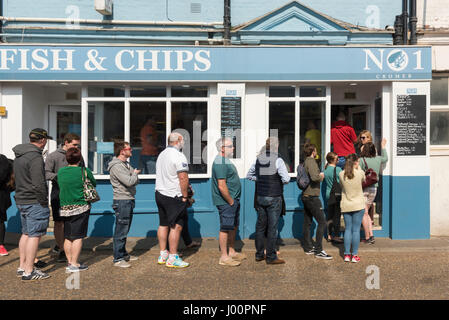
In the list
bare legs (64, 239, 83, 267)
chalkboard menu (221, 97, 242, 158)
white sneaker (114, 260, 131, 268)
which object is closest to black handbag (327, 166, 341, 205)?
chalkboard menu (221, 97, 242, 158)

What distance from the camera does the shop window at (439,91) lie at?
8148mm

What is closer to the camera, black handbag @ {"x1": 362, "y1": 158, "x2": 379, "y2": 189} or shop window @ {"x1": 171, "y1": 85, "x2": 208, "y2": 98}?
black handbag @ {"x1": 362, "y1": 158, "x2": 379, "y2": 189}

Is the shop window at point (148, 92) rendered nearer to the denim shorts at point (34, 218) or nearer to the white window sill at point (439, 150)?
the denim shorts at point (34, 218)

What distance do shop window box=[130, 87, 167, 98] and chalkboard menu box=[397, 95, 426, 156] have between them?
4.39 metres

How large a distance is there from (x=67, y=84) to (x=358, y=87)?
227 inches

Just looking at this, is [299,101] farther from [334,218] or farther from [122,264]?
[122,264]

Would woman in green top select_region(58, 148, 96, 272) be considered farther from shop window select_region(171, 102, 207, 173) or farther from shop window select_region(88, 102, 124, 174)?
shop window select_region(171, 102, 207, 173)

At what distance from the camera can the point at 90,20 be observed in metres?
8.20

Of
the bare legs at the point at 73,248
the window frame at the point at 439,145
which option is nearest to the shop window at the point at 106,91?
the bare legs at the point at 73,248

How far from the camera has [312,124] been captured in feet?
26.4

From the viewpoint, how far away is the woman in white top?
620 centimetres

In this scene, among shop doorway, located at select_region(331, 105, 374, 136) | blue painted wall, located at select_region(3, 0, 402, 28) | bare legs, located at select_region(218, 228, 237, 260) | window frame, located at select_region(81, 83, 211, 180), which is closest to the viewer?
bare legs, located at select_region(218, 228, 237, 260)

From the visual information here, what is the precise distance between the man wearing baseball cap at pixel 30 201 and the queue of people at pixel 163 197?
1 cm

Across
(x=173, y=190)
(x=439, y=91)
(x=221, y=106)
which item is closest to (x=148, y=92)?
(x=221, y=106)
